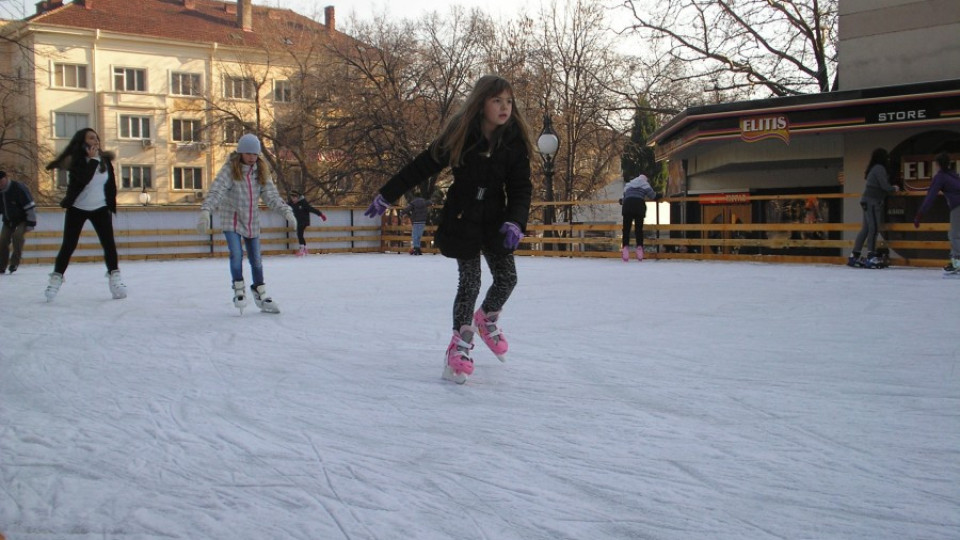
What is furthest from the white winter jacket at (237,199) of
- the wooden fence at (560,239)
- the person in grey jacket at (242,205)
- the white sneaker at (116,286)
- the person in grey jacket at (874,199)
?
the wooden fence at (560,239)

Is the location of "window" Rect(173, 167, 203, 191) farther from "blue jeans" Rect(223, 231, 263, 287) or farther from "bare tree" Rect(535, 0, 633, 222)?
"blue jeans" Rect(223, 231, 263, 287)

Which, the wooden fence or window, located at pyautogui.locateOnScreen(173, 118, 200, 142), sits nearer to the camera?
the wooden fence

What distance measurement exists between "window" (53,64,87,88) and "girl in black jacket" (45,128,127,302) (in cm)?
4296

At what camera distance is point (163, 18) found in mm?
49781

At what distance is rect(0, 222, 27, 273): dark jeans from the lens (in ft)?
41.5

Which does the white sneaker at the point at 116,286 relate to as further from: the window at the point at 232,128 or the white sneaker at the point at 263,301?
the window at the point at 232,128

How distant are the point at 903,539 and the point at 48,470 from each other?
246 cm

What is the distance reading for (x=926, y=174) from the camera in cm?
1493

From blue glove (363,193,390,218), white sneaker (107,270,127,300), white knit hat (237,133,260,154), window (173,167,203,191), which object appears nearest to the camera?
blue glove (363,193,390,218)

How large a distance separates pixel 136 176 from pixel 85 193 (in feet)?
141

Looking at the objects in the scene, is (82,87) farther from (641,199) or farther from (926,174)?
(926,174)

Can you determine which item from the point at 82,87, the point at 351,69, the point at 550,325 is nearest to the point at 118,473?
the point at 550,325

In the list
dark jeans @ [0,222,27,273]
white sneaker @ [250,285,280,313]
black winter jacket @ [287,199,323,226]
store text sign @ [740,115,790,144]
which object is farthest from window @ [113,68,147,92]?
white sneaker @ [250,285,280,313]

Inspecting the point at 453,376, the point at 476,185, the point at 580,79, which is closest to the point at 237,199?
the point at 476,185
